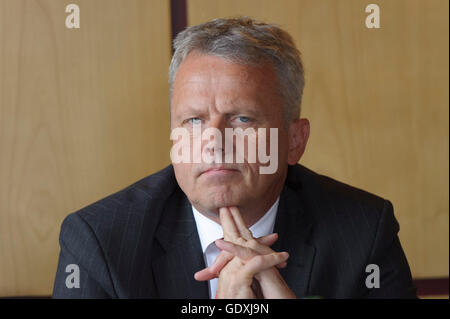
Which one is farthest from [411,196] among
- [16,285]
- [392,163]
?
[16,285]

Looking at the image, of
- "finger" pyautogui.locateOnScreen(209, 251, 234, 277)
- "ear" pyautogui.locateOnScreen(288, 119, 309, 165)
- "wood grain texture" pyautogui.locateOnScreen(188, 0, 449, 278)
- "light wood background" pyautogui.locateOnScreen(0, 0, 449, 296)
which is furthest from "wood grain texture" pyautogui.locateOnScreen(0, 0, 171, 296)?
"finger" pyautogui.locateOnScreen(209, 251, 234, 277)

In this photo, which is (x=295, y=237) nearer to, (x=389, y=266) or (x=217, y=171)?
(x=389, y=266)

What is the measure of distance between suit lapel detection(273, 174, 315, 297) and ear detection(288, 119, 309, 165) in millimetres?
128

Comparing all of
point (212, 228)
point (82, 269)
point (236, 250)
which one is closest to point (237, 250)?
point (236, 250)

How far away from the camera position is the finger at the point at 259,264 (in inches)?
A: 47.4

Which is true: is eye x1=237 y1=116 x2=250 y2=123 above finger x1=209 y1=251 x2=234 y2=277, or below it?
above

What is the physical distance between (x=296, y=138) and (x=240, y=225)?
403mm

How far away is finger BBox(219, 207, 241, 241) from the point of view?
130 cm

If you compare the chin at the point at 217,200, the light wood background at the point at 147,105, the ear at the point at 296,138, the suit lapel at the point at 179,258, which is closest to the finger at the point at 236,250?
the chin at the point at 217,200

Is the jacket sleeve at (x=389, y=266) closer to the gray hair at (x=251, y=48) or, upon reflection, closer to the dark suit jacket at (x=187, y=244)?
the dark suit jacket at (x=187, y=244)

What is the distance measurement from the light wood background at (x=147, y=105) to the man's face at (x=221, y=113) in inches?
19.6

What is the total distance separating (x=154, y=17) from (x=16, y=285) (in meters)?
1.04

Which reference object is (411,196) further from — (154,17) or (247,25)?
(154,17)

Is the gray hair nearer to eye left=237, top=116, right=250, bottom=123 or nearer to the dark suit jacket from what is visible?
eye left=237, top=116, right=250, bottom=123
